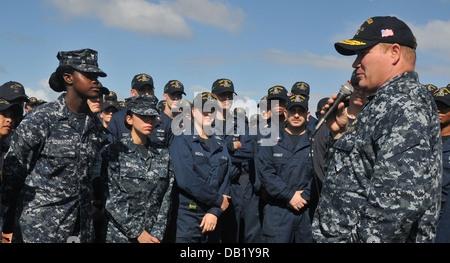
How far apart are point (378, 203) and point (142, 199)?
119 inches

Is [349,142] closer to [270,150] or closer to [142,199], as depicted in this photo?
[142,199]

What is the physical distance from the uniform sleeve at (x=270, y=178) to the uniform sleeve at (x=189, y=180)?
0.84 meters

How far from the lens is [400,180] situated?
7.13 ft

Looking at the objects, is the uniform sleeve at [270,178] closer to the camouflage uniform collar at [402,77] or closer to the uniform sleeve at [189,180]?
the uniform sleeve at [189,180]

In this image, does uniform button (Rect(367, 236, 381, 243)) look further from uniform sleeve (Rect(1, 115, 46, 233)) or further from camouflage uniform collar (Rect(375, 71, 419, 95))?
uniform sleeve (Rect(1, 115, 46, 233))

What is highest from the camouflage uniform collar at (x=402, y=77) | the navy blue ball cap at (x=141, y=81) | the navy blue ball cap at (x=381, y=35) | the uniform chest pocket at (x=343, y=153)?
the navy blue ball cap at (x=141, y=81)

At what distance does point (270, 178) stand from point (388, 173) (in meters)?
3.34

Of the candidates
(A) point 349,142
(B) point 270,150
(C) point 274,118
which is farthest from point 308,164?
(A) point 349,142

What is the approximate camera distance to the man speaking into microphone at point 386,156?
2.18m

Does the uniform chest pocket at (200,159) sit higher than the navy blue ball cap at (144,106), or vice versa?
the navy blue ball cap at (144,106)

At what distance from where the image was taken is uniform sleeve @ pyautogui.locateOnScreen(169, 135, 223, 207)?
16.3 ft

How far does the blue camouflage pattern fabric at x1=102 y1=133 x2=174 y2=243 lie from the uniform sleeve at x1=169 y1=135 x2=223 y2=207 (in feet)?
1.01

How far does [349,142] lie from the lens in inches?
100

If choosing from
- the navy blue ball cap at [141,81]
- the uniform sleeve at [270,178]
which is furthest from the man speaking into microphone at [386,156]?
the navy blue ball cap at [141,81]
